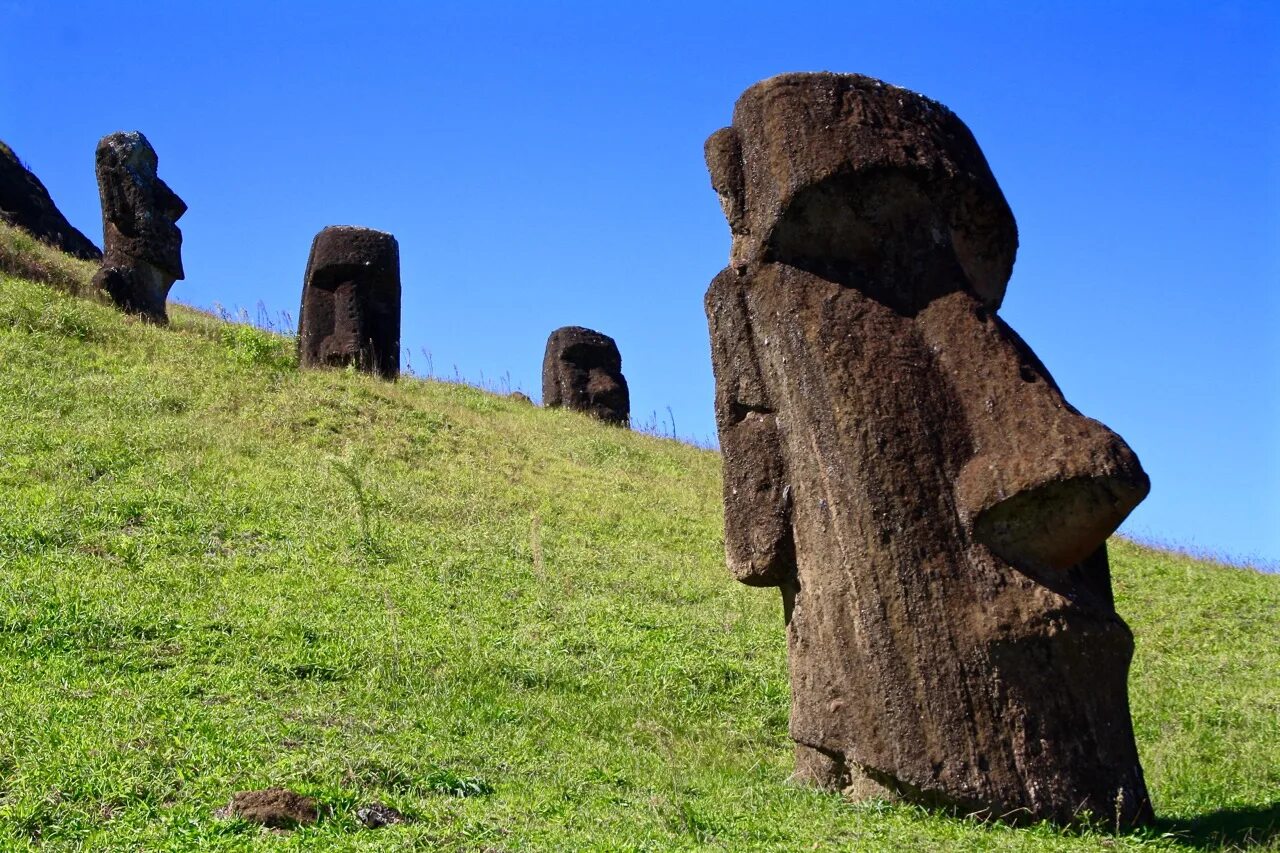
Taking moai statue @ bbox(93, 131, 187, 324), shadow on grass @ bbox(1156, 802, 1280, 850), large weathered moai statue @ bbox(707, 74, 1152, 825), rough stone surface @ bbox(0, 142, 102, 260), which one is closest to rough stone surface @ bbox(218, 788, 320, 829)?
large weathered moai statue @ bbox(707, 74, 1152, 825)

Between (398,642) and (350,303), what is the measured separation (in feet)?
41.4

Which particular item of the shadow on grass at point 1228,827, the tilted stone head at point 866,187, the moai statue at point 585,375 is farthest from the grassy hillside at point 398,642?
the moai statue at point 585,375

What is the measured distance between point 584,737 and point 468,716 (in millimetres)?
594

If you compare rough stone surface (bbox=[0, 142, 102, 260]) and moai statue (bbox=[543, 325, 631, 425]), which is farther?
rough stone surface (bbox=[0, 142, 102, 260])

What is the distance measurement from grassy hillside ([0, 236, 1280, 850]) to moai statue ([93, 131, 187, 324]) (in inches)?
119

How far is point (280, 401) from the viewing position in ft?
53.2

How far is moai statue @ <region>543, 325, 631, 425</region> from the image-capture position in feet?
86.8

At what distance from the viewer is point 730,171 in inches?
268

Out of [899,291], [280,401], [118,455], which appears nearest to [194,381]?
[280,401]

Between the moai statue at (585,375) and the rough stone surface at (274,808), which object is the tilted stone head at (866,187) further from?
the moai statue at (585,375)

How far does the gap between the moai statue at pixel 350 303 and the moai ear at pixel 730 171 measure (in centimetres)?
1366

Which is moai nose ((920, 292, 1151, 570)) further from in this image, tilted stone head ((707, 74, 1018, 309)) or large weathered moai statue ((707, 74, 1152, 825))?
tilted stone head ((707, 74, 1018, 309))

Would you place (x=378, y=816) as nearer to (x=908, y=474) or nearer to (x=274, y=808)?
(x=274, y=808)

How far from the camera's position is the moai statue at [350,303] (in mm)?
20172
